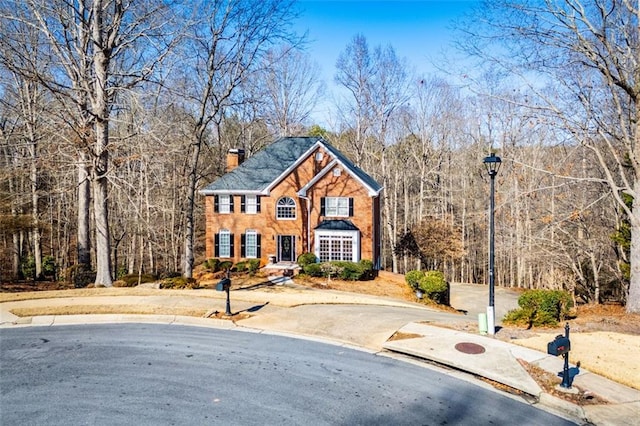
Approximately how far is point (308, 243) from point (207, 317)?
14128 millimetres

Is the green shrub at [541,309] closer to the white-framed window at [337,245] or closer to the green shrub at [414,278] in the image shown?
the green shrub at [414,278]

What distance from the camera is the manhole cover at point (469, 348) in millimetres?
9828

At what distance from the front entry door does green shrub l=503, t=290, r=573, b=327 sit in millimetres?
15950

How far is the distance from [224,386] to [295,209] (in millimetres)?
19556

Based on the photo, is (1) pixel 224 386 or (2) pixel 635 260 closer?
(1) pixel 224 386

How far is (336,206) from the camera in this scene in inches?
1039

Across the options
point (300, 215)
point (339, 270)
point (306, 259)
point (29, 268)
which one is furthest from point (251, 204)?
point (29, 268)

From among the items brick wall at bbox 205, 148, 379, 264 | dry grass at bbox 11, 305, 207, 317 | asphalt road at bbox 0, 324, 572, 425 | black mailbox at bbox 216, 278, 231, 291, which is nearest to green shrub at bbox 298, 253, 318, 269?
brick wall at bbox 205, 148, 379, 264

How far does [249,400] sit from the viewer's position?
7348 millimetres

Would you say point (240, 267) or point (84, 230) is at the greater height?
point (84, 230)

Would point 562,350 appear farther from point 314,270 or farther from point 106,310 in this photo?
point 314,270

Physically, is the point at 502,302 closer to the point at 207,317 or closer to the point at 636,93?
the point at 636,93

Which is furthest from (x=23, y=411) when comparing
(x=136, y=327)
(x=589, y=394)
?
(x=589, y=394)

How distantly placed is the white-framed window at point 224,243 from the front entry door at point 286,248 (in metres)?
3.90
